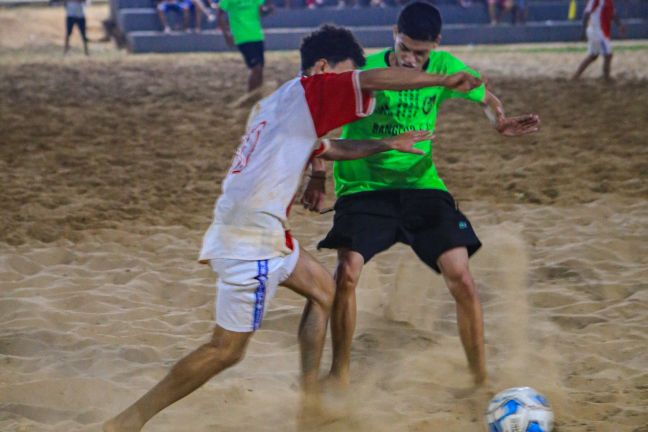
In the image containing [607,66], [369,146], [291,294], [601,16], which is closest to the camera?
[369,146]

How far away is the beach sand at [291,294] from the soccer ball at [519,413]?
0.24 m

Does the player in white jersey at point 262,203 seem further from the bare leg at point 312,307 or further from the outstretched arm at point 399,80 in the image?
the bare leg at point 312,307

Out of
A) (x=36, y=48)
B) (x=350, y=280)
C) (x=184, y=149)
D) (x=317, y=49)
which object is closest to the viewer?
(x=317, y=49)

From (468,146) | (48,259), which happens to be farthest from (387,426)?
(468,146)

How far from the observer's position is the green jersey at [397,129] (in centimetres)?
458

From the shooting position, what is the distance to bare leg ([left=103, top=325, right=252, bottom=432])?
3.70 m

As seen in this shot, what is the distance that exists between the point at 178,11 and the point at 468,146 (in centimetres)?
1469

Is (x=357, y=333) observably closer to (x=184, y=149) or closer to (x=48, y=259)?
(x=48, y=259)

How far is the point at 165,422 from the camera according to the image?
4.21 metres

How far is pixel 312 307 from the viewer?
4055 millimetres

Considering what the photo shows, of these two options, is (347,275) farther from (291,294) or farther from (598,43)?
(598,43)

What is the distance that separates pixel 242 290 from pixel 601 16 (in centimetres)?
1268

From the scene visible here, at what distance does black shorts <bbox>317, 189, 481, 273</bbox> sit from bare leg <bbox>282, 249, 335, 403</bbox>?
46 cm

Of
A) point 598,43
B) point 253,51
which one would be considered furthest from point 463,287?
point 598,43
